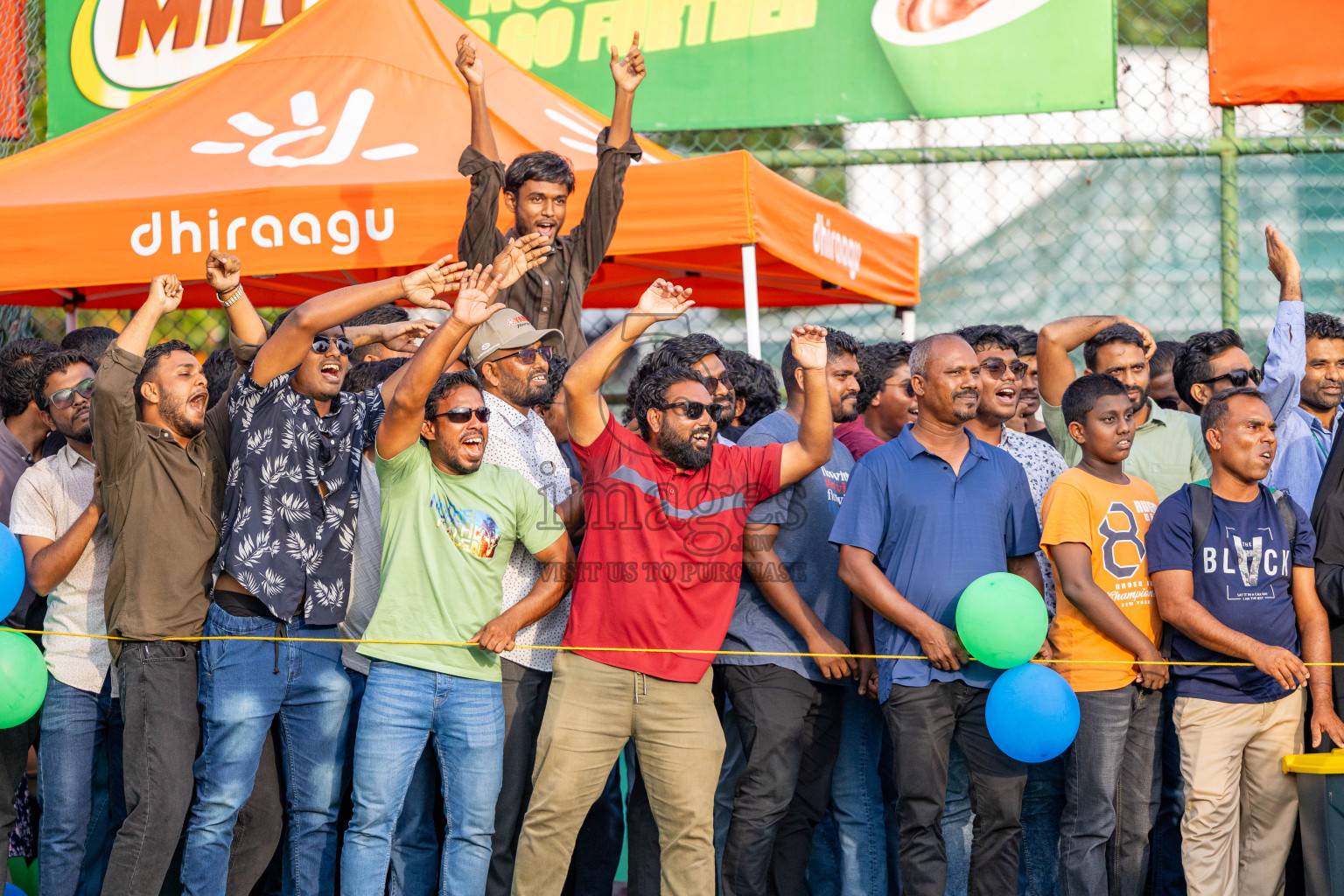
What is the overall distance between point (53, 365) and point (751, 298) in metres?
2.88

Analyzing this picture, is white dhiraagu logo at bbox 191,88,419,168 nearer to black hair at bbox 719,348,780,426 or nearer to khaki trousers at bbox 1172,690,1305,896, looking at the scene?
black hair at bbox 719,348,780,426

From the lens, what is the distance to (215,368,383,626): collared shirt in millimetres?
4293

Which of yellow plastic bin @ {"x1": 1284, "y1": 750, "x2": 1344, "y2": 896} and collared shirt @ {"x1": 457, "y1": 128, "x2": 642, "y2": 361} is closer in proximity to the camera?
yellow plastic bin @ {"x1": 1284, "y1": 750, "x2": 1344, "y2": 896}

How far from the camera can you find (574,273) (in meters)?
5.62

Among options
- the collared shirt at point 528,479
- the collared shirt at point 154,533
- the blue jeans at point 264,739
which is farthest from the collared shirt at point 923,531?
the collared shirt at point 154,533

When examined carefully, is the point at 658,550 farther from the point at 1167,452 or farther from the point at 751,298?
the point at 1167,452

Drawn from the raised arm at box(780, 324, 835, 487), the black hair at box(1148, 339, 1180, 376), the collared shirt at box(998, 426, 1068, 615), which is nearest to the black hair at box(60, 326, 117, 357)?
the raised arm at box(780, 324, 835, 487)

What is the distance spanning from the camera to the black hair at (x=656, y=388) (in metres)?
4.40

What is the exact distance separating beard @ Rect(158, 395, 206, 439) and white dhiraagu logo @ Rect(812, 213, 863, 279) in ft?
10.9

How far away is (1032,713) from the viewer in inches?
163

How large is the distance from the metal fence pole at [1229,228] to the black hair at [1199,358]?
103 inches

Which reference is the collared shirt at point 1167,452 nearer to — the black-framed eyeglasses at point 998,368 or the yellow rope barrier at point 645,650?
the black-framed eyeglasses at point 998,368

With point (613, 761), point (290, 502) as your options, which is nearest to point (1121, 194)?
point (613, 761)

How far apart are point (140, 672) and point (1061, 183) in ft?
20.9
